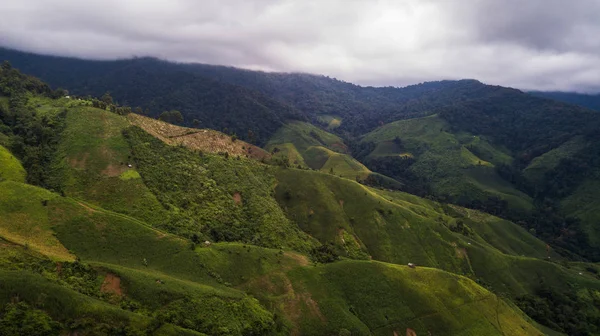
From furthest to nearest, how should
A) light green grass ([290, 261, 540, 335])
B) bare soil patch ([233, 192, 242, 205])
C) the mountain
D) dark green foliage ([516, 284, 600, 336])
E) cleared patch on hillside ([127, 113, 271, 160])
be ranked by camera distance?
cleared patch on hillside ([127, 113, 271, 160]) → dark green foliage ([516, 284, 600, 336]) → bare soil patch ([233, 192, 242, 205]) → light green grass ([290, 261, 540, 335]) → the mountain

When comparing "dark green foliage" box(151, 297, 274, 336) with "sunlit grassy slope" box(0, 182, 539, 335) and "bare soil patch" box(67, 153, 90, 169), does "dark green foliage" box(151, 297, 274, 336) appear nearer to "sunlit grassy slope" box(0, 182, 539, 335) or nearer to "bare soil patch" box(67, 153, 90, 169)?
"sunlit grassy slope" box(0, 182, 539, 335)

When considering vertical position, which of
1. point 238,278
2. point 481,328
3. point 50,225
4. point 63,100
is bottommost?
point 481,328

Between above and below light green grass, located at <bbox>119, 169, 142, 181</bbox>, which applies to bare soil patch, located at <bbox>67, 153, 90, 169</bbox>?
above

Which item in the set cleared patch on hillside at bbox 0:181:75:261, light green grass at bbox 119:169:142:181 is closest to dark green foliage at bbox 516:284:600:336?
light green grass at bbox 119:169:142:181

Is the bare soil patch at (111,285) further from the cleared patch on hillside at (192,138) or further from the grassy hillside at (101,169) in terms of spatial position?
the cleared patch on hillside at (192,138)

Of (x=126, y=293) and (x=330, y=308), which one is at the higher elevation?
(x=126, y=293)

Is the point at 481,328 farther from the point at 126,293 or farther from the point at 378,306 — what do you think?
the point at 126,293

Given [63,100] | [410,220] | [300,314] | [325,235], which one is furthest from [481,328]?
[63,100]
